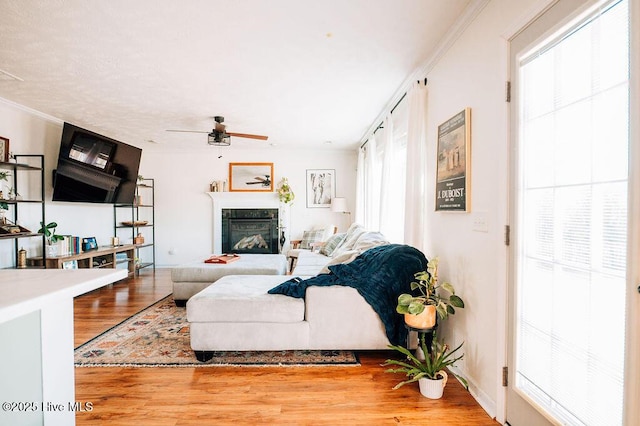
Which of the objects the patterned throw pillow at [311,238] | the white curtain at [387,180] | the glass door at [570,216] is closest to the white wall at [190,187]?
the patterned throw pillow at [311,238]

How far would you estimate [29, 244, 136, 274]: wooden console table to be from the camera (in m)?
4.01

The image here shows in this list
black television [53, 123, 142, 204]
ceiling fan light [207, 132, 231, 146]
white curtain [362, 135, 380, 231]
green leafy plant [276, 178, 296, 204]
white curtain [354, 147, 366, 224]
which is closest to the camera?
ceiling fan light [207, 132, 231, 146]

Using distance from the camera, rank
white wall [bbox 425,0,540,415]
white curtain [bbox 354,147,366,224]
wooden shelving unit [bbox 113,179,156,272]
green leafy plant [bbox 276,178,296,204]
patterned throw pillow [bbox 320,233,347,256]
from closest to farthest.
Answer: white wall [bbox 425,0,540,415], patterned throw pillow [bbox 320,233,347,256], white curtain [bbox 354,147,366,224], wooden shelving unit [bbox 113,179,156,272], green leafy plant [bbox 276,178,296,204]

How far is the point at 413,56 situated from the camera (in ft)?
8.81

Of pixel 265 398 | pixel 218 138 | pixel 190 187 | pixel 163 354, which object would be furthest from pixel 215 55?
pixel 190 187

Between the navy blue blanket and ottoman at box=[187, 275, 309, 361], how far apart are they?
0.15 metres

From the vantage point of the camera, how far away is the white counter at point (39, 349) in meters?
0.93

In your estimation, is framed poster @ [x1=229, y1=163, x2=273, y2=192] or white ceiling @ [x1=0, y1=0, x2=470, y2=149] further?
framed poster @ [x1=229, y1=163, x2=273, y2=192]

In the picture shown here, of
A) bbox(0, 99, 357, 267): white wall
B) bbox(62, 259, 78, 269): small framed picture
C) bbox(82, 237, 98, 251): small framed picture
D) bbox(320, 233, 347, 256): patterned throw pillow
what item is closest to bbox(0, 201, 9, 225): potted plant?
bbox(62, 259, 78, 269): small framed picture

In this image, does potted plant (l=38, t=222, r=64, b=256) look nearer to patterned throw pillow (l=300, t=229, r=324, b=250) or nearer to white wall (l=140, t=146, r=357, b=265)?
white wall (l=140, t=146, r=357, b=265)

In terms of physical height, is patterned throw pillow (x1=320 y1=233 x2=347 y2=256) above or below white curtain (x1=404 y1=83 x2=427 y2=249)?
below

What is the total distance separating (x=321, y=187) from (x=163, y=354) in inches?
181

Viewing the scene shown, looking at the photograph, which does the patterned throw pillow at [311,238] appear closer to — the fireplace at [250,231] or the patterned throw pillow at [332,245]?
the fireplace at [250,231]

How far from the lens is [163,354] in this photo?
2598 mm
